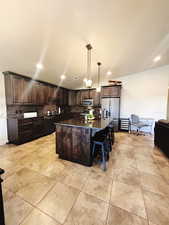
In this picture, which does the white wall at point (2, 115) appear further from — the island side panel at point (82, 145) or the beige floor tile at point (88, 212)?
the beige floor tile at point (88, 212)

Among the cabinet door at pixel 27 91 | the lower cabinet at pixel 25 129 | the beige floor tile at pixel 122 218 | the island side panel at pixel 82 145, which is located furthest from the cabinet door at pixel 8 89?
the beige floor tile at pixel 122 218

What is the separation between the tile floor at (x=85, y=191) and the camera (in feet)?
4.10

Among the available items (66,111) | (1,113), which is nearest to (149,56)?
(66,111)

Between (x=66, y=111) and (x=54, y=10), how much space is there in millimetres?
5253

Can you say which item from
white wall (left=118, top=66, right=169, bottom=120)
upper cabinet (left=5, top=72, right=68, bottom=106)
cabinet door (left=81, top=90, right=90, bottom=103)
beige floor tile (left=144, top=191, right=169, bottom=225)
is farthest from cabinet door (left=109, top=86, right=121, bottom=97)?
beige floor tile (left=144, top=191, right=169, bottom=225)

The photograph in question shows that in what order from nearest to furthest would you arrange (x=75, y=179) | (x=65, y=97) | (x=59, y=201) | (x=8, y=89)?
(x=59, y=201) < (x=75, y=179) < (x=8, y=89) < (x=65, y=97)

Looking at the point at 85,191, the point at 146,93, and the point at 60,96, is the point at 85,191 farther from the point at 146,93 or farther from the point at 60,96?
the point at 146,93

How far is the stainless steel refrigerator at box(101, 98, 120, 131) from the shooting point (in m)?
5.05

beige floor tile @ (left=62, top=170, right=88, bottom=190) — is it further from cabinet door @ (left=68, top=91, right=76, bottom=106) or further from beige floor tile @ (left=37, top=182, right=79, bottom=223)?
cabinet door @ (left=68, top=91, right=76, bottom=106)

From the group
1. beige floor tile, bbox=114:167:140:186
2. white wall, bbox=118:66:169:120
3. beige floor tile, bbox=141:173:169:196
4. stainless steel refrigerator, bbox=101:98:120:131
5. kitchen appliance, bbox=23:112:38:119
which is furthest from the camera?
stainless steel refrigerator, bbox=101:98:120:131

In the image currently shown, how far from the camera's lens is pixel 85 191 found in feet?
5.36

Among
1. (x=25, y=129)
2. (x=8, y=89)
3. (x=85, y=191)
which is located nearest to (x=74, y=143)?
(x=85, y=191)

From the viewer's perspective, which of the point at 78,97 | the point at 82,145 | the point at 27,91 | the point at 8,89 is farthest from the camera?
the point at 78,97

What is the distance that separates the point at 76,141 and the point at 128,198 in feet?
4.34
